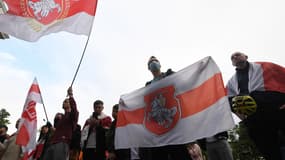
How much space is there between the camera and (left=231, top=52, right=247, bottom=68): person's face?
3973 millimetres

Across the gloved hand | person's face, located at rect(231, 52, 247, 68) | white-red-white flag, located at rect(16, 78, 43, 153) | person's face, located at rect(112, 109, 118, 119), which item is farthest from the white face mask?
white-red-white flag, located at rect(16, 78, 43, 153)

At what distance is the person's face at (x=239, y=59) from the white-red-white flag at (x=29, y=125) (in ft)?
13.2

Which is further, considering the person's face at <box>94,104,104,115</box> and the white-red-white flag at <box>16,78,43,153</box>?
the white-red-white flag at <box>16,78,43,153</box>

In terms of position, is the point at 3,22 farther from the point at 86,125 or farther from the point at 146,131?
the point at 146,131

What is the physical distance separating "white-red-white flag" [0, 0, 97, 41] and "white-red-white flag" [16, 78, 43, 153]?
6.20 feet

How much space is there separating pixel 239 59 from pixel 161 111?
1.20 meters

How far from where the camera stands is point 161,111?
4230 mm

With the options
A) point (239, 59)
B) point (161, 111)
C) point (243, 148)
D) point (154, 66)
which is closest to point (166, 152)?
point (161, 111)

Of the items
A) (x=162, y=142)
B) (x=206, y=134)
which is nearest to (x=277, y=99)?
(x=206, y=134)

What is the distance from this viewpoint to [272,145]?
3.40m

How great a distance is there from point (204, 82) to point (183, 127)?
63cm

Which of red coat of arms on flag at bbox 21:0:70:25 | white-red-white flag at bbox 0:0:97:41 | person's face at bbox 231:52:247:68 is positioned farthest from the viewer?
red coat of arms on flag at bbox 21:0:70:25

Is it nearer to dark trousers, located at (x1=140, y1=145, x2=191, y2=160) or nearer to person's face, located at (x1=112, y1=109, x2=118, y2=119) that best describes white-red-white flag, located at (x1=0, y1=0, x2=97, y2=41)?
person's face, located at (x1=112, y1=109, x2=118, y2=119)

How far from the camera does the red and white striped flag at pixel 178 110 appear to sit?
144 inches
